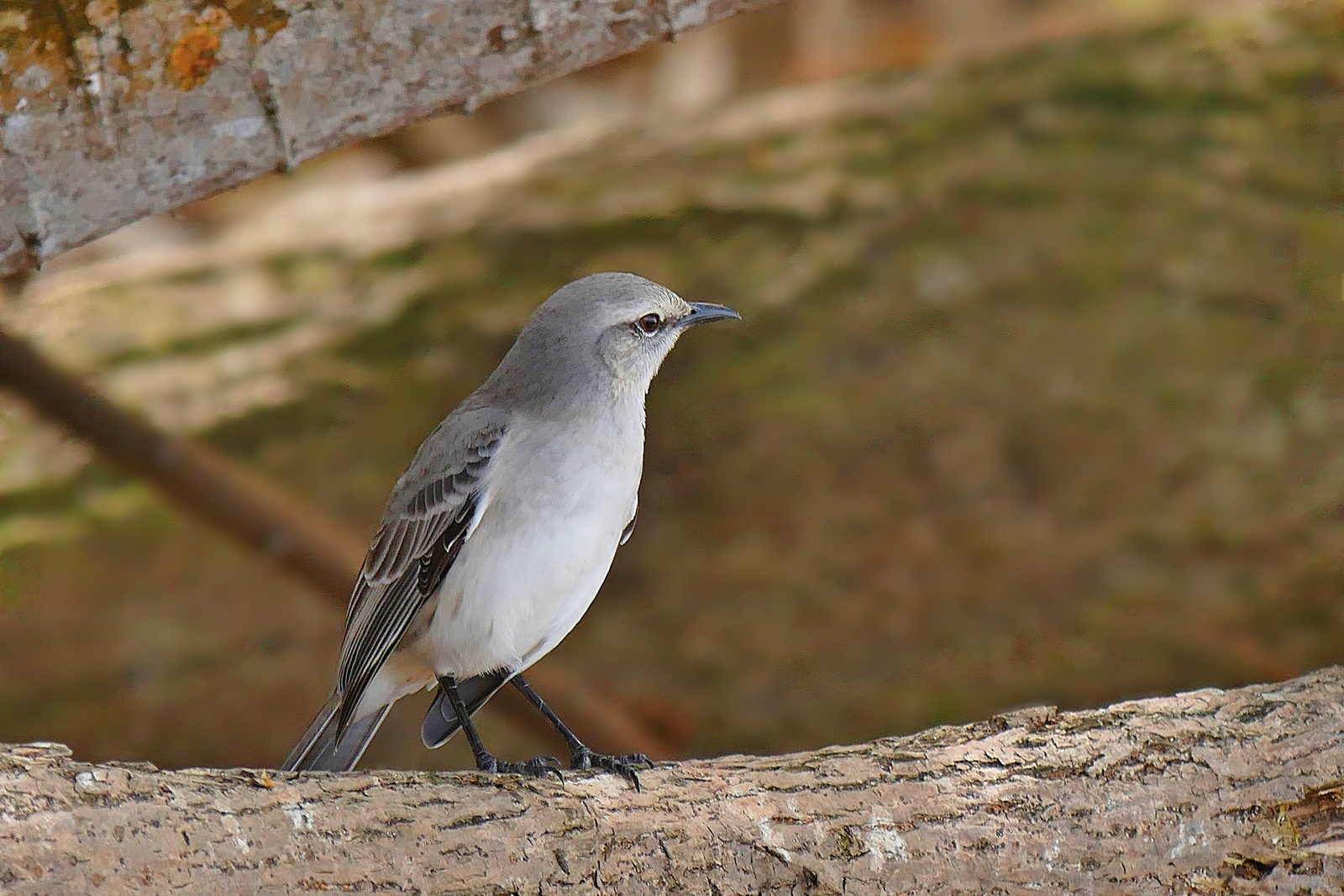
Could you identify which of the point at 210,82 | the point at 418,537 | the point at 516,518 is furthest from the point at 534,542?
the point at 210,82

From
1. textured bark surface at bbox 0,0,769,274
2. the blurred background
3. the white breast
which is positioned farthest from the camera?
the blurred background

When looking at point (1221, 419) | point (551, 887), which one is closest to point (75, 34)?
point (551, 887)

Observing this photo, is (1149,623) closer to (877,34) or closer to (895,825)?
(895,825)

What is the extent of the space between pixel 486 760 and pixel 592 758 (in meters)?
0.33

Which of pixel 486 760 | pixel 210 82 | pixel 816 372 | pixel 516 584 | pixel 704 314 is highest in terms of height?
pixel 210 82

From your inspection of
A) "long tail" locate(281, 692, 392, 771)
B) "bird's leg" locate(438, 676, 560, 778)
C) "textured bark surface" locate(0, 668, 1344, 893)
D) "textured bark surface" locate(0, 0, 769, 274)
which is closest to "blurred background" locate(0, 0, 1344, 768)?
"long tail" locate(281, 692, 392, 771)

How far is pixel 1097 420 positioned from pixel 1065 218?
1711mm

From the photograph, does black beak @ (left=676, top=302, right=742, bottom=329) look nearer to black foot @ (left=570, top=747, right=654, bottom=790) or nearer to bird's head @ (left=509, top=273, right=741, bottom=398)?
bird's head @ (left=509, top=273, right=741, bottom=398)

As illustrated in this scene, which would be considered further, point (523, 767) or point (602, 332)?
point (602, 332)

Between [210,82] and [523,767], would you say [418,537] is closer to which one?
[523,767]

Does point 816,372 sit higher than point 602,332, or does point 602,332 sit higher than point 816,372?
point 602,332

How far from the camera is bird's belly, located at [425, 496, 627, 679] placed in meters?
3.59

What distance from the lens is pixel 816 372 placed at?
8.55m

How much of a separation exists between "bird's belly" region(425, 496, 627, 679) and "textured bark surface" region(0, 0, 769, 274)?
1.10m
